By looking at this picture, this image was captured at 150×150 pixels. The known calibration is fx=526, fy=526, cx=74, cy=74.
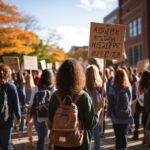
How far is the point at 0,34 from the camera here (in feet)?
131

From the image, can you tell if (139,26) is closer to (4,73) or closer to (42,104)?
(42,104)

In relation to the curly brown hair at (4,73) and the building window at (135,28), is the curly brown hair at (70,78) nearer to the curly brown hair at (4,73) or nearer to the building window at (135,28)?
the curly brown hair at (4,73)

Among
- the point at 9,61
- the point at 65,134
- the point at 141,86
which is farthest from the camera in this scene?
the point at 9,61

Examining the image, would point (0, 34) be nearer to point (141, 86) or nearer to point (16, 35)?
point (16, 35)

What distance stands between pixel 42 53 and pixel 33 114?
5318cm

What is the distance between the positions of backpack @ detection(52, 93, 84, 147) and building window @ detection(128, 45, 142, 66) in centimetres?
4879

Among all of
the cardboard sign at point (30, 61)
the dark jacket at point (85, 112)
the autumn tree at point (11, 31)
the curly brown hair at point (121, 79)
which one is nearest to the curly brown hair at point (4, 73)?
the curly brown hair at point (121, 79)

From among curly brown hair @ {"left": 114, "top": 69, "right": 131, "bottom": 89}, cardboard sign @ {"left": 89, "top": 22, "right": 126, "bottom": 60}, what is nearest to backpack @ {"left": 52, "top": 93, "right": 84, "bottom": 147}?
curly brown hair @ {"left": 114, "top": 69, "right": 131, "bottom": 89}

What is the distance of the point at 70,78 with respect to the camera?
5844 millimetres

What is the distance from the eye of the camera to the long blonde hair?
29.3 ft

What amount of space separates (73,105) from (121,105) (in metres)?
3.75

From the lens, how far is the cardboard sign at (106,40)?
10.1 meters

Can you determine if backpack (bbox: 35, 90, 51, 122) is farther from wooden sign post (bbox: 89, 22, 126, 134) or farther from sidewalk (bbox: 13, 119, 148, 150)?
sidewalk (bbox: 13, 119, 148, 150)

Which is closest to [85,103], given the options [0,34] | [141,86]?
[141,86]
